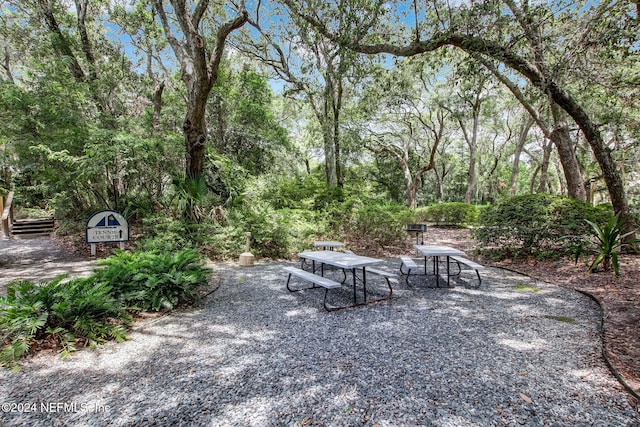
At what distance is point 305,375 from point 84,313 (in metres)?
2.40

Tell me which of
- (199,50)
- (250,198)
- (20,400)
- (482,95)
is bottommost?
(20,400)

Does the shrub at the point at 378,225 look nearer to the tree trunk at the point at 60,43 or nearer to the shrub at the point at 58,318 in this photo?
the shrub at the point at 58,318

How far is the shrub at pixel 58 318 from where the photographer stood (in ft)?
9.23

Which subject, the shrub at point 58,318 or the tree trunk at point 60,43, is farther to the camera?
the tree trunk at point 60,43

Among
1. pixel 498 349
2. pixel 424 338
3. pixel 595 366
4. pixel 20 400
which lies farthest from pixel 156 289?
pixel 595 366

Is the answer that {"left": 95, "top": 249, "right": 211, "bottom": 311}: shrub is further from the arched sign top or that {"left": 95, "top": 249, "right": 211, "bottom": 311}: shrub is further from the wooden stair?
the wooden stair

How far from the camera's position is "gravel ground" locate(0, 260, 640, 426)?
202 cm

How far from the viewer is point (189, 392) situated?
227 centimetres

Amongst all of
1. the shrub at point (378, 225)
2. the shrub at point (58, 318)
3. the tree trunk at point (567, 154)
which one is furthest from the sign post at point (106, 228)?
the tree trunk at point (567, 154)

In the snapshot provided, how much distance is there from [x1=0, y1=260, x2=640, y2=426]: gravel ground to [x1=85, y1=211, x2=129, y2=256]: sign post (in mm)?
2248

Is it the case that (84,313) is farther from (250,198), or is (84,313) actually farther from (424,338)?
(250,198)

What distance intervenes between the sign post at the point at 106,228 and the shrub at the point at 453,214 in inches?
472

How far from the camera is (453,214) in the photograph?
15031 mm

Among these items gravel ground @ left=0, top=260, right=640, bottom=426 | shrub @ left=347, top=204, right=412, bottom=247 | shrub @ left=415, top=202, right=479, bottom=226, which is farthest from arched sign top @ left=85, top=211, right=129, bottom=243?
shrub @ left=415, top=202, right=479, bottom=226
